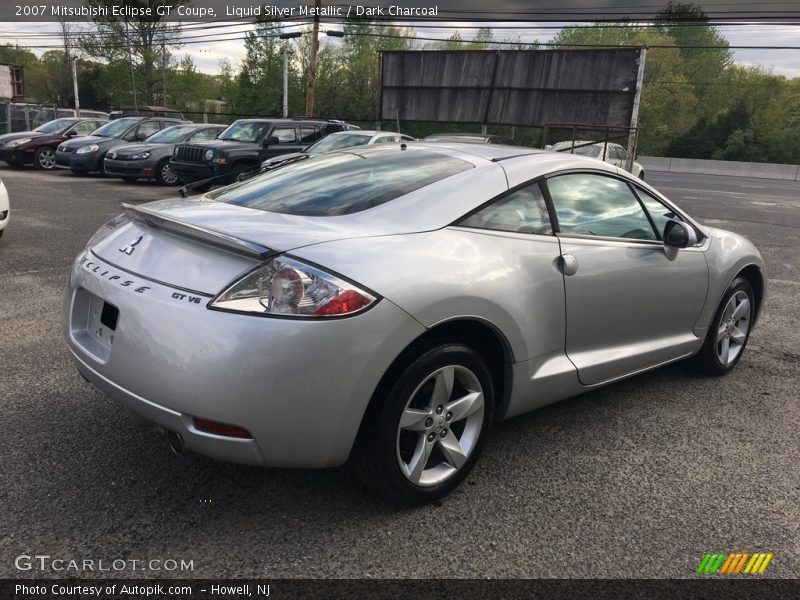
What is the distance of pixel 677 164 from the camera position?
137 ft

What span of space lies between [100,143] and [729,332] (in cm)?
1654

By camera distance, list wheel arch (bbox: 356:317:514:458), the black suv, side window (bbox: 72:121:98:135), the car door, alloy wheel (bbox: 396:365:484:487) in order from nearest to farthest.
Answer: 1. wheel arch (bbox: 356:317:514:458)
2. alloy wheel (bbox: 396:365:484:487)
3. the car door
4. the black suv
5. side window (bbox: 72:121:98:135)

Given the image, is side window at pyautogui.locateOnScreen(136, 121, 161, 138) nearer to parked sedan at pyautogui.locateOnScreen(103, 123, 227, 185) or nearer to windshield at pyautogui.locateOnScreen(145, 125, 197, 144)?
windshield at pyautogui.locateOnScreen(145, 125, 197, 144)

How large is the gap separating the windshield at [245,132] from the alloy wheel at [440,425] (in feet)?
42.7

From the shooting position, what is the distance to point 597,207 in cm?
351

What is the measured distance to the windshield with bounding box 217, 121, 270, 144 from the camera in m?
14.8

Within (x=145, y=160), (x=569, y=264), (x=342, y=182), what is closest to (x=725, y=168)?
(x=145, y=160)

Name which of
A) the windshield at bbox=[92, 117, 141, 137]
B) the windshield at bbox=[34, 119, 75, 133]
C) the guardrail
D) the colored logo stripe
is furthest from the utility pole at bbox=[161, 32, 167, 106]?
the colored logo stripe

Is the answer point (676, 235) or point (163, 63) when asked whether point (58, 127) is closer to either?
point (676, 235)

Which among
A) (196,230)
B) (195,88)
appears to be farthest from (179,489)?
(195,88)

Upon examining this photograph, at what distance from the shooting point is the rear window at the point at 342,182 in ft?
9.71

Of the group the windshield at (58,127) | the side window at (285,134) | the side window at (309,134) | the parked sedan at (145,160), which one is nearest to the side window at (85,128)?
the windshield at (58,127)

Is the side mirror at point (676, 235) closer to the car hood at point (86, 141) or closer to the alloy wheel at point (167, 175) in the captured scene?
the alloy wheel at point (167, 175)

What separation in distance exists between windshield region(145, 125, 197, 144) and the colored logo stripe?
16292mm
